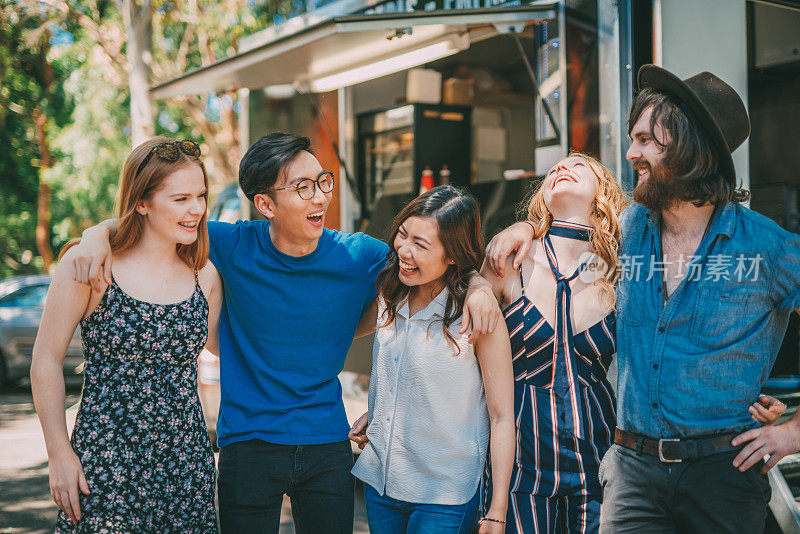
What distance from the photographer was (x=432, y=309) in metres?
2.43

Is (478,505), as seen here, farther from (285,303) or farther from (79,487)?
(79,487)

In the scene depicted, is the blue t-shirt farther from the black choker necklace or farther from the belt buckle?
the belt buckle

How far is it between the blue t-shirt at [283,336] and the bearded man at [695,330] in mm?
958

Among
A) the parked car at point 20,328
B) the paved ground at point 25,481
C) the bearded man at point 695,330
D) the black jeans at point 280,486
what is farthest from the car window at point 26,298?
the bearded man at point 695,330

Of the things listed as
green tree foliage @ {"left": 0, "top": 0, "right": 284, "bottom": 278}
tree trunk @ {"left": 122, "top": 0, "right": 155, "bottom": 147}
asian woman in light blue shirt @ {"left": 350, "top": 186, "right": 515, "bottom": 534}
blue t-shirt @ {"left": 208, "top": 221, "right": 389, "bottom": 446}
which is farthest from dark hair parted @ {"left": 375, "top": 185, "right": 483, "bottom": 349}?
green tree foliage @ {"left": 0, "top": 0, "right": 284, "bottom": 278}

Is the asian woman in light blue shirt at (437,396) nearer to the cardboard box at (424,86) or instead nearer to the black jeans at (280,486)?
the black jeans at (280,486)

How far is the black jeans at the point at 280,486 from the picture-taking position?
2.48 meters

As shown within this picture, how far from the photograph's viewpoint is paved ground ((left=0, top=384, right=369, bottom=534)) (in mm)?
4945

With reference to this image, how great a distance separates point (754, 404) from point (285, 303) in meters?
1.53

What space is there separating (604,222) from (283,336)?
1.20 meters

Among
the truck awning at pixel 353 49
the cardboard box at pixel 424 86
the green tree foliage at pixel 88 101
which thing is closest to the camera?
the truck awning at pixel 353 49

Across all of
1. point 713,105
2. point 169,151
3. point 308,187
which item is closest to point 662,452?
point 713,105

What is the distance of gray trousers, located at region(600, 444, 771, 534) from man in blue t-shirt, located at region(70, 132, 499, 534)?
0.78 m

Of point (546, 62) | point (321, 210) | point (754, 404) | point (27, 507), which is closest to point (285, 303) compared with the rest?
point (321, 210)
